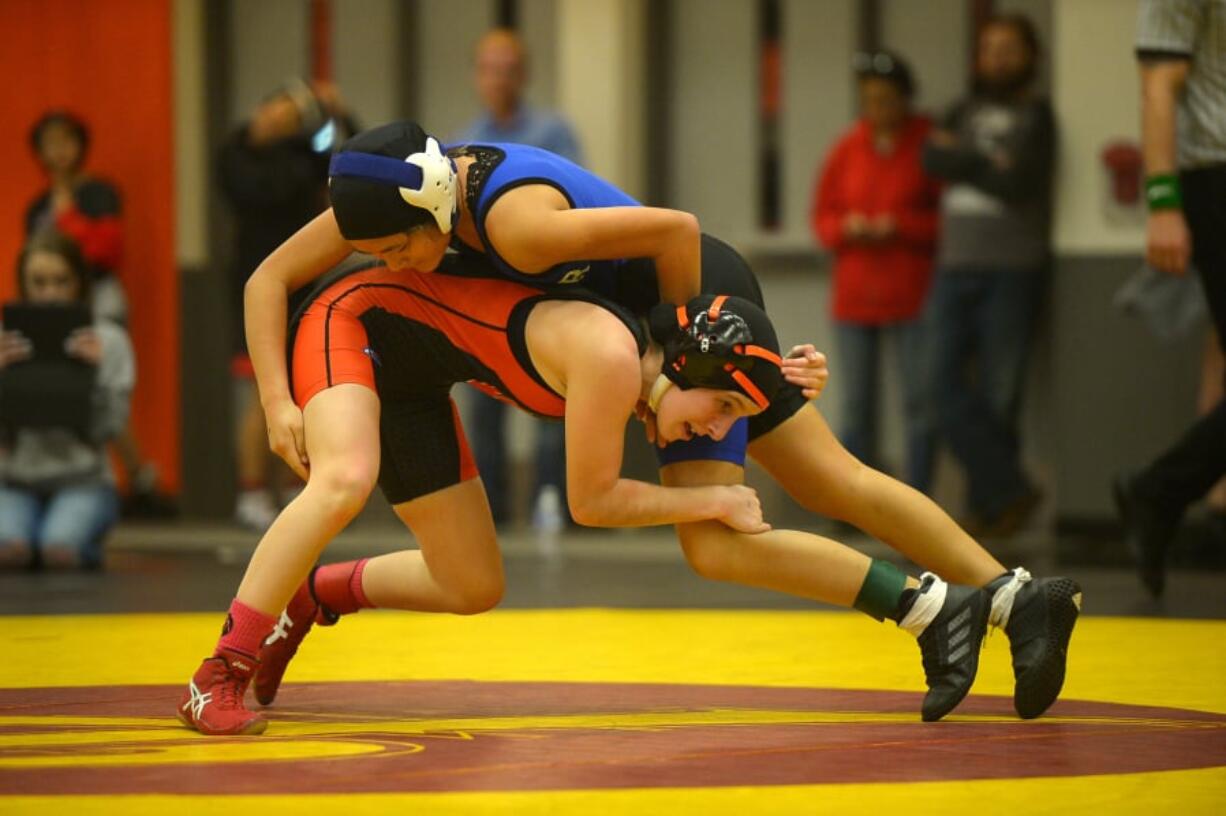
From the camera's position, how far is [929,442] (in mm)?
8570

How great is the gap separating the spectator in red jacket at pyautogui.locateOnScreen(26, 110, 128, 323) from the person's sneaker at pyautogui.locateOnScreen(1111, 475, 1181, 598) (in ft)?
16.7

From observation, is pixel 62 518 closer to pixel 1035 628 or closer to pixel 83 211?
pixel 83 211

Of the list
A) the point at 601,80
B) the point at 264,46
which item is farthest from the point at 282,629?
the point at 264,46

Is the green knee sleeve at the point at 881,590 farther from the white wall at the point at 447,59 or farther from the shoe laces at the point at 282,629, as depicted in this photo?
the white wall at the point at 447,59

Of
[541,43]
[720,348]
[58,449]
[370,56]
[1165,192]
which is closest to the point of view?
[720,348]

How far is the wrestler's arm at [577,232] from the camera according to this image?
3824 millimetres

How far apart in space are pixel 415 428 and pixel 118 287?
5.90 meters

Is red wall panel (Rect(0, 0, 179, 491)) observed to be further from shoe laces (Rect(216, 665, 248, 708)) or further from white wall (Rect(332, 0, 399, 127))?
shoe laces (Rect(216, 665, 248, 708))

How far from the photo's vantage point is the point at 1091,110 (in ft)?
27.8

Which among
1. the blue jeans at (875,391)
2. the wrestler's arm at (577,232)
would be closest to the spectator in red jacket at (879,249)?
the blue jeans at (875,391)

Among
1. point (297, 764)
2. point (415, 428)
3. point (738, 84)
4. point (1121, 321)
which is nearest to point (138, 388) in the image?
point (738, 84)

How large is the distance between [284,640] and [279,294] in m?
0.68

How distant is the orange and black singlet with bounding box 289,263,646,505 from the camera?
13.2 feet

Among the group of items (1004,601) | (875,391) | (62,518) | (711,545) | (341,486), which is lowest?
(62,518)
